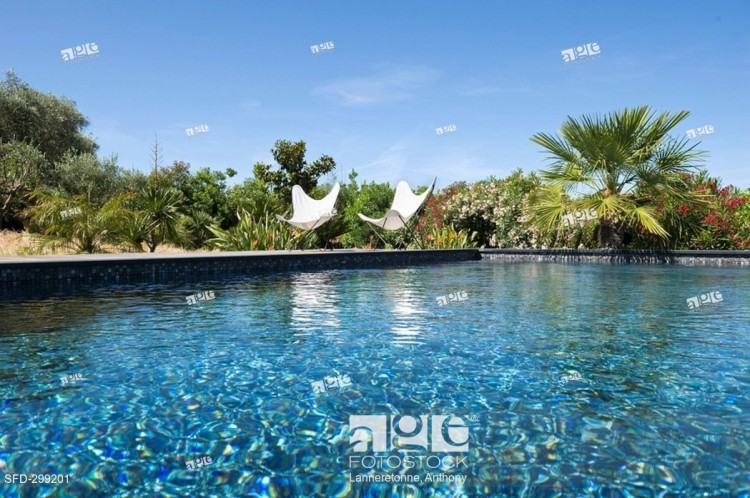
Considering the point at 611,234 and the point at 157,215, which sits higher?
the point at 157,215

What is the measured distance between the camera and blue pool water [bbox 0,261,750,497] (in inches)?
102

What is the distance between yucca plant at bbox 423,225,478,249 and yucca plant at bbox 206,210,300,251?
19.6ft

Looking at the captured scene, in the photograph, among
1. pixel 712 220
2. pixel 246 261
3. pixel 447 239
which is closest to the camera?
pixel 246 261

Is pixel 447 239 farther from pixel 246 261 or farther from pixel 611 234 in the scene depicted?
pixel 246 261

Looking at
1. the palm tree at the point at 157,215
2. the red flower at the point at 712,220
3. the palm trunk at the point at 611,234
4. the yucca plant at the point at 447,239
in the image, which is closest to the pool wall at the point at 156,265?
the palm tree at the point at 157,215

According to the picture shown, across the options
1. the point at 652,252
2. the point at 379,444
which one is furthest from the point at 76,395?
the point at 652,252

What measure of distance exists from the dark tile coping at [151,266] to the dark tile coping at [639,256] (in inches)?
227

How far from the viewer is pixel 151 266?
491 inches

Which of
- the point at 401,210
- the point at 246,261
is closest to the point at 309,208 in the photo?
the point at 401,210

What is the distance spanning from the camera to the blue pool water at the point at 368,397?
8.48 ft

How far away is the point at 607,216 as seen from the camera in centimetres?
1847

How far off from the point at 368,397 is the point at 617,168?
16.6 metres

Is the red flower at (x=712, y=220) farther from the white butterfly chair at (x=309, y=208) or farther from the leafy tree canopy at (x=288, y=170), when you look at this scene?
the leafy tree canopy at (x=288, y=170)

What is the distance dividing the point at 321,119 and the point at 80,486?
18.9 m
